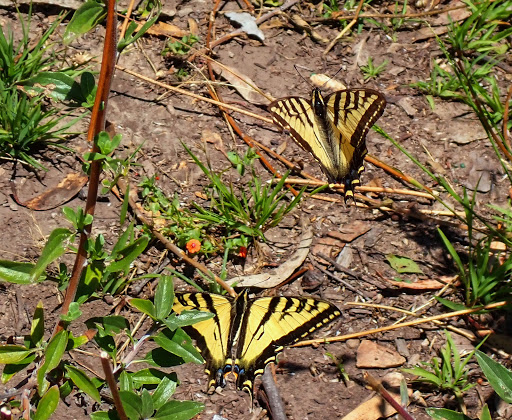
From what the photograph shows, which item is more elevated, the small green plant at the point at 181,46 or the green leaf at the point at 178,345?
the small green plant at the point at 181,46

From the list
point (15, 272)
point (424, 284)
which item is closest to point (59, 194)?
point (15, 272)

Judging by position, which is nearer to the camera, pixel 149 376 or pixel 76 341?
pixel 76 341

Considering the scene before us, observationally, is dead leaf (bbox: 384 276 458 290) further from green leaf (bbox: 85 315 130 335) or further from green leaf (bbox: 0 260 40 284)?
green leaf (bbox: 0 260 40 284)

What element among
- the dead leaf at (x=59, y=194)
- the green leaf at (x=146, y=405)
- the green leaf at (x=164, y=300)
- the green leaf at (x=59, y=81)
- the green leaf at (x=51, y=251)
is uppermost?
the green leaf at (x=59, y=81)

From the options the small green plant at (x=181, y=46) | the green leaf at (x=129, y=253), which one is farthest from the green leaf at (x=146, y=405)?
the small green plant at (x=181, y=46)

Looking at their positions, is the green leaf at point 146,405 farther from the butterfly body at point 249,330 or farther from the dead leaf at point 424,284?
the dead leaf at point 424,284

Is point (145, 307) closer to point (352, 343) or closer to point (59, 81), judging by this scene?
point (59, 81)

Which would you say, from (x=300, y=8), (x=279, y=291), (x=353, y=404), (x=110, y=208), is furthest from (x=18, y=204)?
(x=300, y=8)
